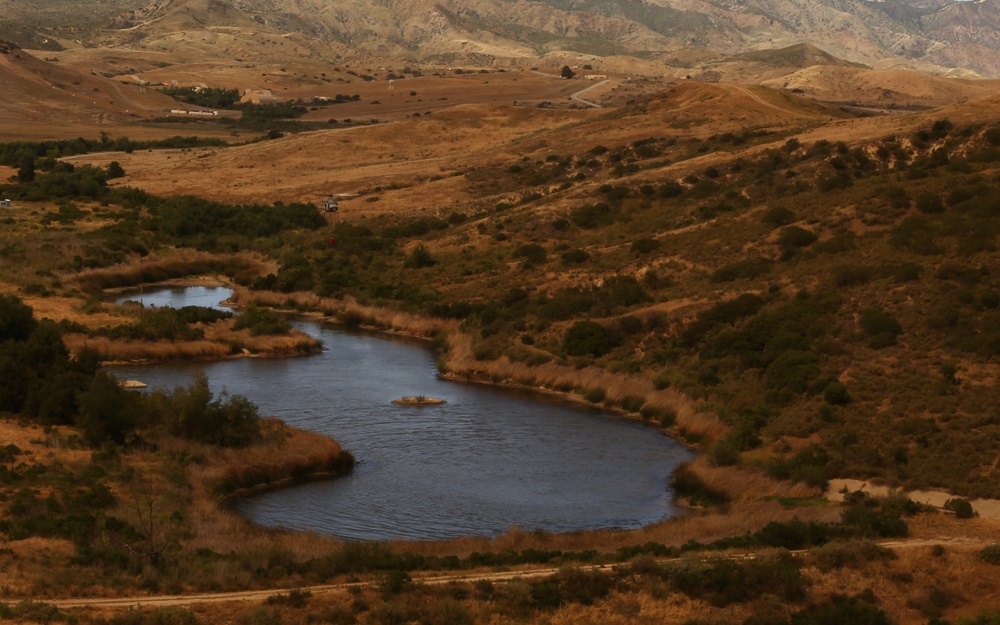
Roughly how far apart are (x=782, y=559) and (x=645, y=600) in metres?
3.77

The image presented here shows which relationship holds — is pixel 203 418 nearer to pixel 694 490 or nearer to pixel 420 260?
pixel 694 490

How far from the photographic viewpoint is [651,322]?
2341 inches

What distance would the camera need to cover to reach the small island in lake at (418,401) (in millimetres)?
51469

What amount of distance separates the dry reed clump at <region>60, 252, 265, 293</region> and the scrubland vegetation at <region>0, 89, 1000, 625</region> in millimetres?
209

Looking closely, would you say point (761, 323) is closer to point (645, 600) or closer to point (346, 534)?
point (346, 534)

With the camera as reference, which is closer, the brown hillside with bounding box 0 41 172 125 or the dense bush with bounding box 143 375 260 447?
the dense bush with bounding box 143 375 260 447

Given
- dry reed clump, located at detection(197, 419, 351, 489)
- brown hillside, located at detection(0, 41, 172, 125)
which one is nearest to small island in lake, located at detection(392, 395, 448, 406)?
dry reed clump, located at detection(197, 419, 351, 489)

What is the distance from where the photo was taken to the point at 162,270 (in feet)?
260

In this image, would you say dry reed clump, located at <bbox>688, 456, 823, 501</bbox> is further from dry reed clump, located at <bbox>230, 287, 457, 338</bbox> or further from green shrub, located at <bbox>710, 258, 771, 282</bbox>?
dry reed clump, located at <bbox>230, 287, 457, 338</bbox>

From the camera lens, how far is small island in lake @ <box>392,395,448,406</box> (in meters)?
51.5

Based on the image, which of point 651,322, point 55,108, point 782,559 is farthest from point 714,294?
point 55,108

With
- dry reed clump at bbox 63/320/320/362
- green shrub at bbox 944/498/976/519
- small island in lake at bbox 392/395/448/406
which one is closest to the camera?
green shrub at bbox 944/498/976/519

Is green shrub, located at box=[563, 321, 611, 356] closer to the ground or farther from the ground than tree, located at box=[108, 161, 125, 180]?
farther from the ground

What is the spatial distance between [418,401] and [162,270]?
32.5 metres
